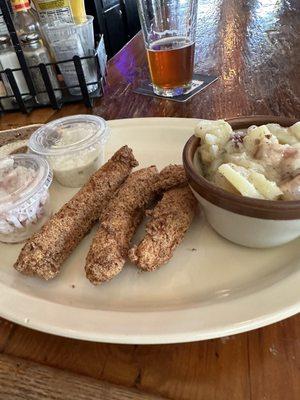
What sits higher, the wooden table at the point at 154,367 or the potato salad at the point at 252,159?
the potato salad at the point at 252,159

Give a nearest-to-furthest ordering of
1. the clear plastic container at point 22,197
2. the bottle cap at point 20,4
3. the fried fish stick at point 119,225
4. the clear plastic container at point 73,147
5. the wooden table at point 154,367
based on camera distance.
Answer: the wooden table at point 154,367 → the fried fish stick at point 119,225 → the clear plastic container at point 22,197 → the clear plastic container at point 73,147 → the bottle cap at point 20,4

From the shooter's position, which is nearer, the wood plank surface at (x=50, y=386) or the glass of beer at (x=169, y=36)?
the wood plank surface at (x=50, y=386)

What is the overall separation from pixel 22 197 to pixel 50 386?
336 mm

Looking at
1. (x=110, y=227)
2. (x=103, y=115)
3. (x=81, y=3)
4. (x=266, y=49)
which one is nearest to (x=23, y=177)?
(x=110, y=227)

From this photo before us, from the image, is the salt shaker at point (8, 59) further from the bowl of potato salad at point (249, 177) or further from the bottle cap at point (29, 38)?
the bowl of potato salad at point (249, 177)

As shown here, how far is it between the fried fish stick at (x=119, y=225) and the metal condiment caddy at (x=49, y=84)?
526mm

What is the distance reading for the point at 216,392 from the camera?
406mm

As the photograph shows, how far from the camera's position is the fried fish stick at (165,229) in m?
0.53

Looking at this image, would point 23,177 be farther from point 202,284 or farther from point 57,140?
point 202,284

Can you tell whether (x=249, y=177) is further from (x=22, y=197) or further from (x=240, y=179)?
(x=22, y=197)

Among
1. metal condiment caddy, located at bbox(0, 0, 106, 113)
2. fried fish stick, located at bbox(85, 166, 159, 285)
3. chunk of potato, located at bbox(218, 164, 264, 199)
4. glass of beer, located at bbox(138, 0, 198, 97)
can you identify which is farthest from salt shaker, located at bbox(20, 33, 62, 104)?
chunk of potato, located at bbox(218, 164, 264, 199)

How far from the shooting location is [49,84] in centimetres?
107

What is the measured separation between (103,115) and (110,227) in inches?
23.1

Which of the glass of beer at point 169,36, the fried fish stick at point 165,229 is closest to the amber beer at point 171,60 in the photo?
the glass of beer at point 169,36
